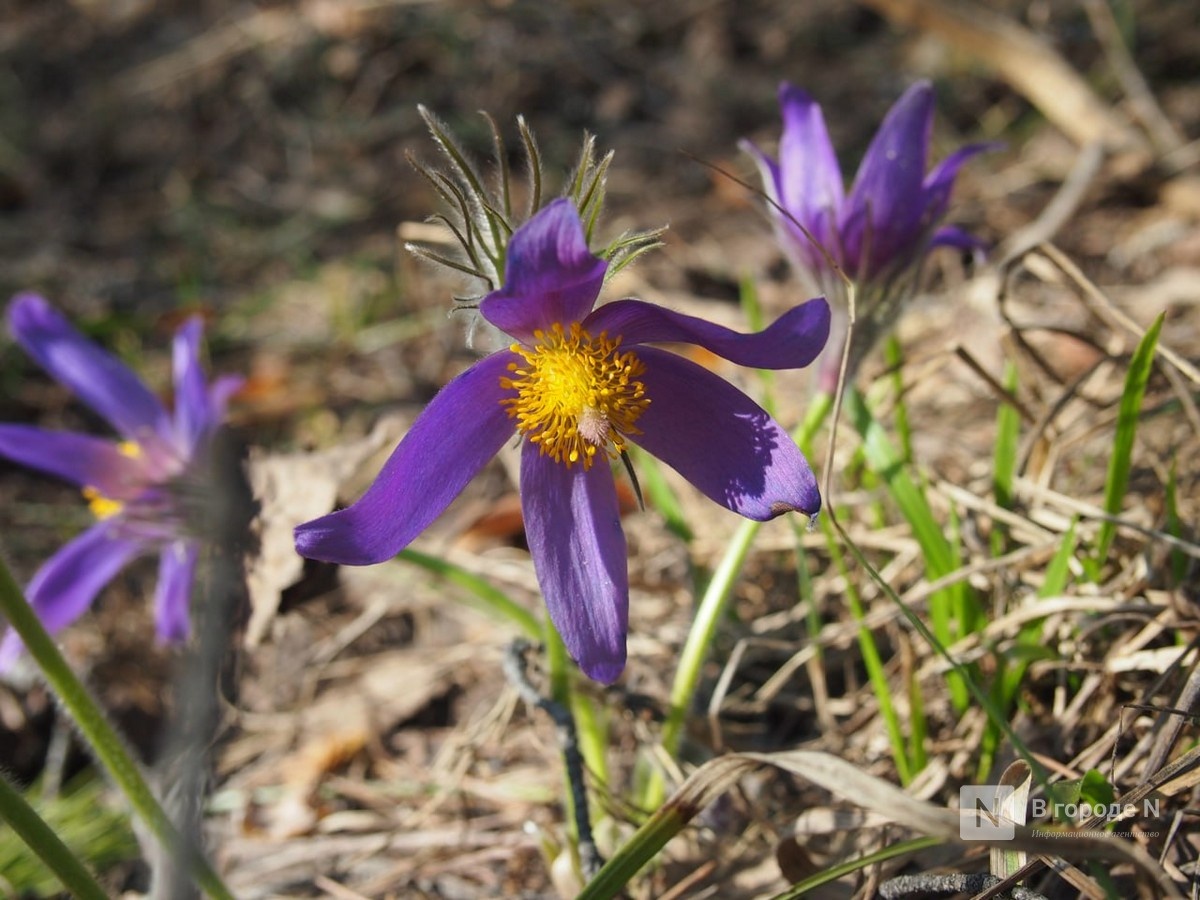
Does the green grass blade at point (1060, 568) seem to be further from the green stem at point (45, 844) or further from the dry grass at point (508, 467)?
the green stem at point (45, 844)

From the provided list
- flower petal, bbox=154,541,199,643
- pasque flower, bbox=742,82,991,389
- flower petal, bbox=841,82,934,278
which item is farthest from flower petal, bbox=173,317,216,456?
flower petal, bbox=841,82,934,278

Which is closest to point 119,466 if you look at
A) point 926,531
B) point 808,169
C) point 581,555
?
point 581,555

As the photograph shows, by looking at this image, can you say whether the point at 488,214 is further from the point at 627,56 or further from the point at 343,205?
the point at 627,56

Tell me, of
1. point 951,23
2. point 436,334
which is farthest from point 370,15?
point 951,23
